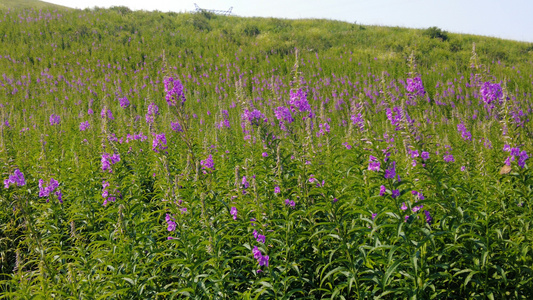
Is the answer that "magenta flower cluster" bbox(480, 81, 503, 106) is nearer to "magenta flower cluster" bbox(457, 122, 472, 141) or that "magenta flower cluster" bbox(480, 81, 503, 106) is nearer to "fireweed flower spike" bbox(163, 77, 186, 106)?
"magenta flower cluster" bbox(457, 122, 472, 141)

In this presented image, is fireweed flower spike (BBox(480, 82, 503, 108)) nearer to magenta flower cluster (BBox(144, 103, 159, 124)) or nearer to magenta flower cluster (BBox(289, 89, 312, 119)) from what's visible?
magenta flower cluster (BBox(289, 89, 312, 119))

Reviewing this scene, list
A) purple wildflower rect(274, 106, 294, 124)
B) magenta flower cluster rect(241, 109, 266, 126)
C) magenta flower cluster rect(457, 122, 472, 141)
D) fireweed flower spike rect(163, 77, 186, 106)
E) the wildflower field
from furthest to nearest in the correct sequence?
1. magenta flower cluster rect(457, 122, 472, 141)
2. purple wildflower rect(274, 106, 294, 124)
3. magenta flower cluster rect(241, 109, 266, 126)
4. fireweed flower spike rect(163, 77, 186, 106)
5. the wildflower field

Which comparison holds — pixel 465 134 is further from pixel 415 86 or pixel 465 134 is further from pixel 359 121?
pixel 359 121

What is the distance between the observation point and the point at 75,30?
23219 millimetres

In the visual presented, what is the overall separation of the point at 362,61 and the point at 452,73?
14.3 feet

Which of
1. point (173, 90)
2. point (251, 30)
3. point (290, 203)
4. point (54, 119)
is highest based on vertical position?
point (251, 30)

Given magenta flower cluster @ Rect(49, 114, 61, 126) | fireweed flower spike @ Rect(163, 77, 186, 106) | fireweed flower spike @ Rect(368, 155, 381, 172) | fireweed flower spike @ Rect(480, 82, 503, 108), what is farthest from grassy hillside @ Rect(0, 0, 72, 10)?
fireweed flower spike @ Rect(368, 155, 381, 172)

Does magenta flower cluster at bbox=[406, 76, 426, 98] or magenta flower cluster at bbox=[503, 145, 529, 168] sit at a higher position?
magenta flower cluster at bbox=[406, 76, 426, 98]

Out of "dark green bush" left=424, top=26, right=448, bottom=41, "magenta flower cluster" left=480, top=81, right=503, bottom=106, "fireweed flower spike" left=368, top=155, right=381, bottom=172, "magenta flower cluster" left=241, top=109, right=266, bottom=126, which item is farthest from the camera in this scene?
"dark green bush" left=424, top=26, right=448, bottom=41

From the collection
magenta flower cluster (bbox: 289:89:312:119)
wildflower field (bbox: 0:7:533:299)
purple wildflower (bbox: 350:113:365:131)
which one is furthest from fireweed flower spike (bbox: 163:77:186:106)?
purple wildflower (bbox: 350:113:365:131)

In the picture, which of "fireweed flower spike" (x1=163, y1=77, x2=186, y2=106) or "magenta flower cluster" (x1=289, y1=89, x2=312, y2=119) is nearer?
"fireweed flower spike" (x1=163, y1=77, x2=186, y2=106)

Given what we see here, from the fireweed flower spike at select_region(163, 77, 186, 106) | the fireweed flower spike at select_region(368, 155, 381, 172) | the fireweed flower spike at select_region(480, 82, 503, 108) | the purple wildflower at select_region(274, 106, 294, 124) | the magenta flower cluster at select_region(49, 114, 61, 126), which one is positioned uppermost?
the fireweed flower spike at select_region(480, 82, 503, 108)

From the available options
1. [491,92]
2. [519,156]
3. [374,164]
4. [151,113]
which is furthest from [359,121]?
[151,113]

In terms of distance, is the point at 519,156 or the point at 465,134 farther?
the point at 465,134
